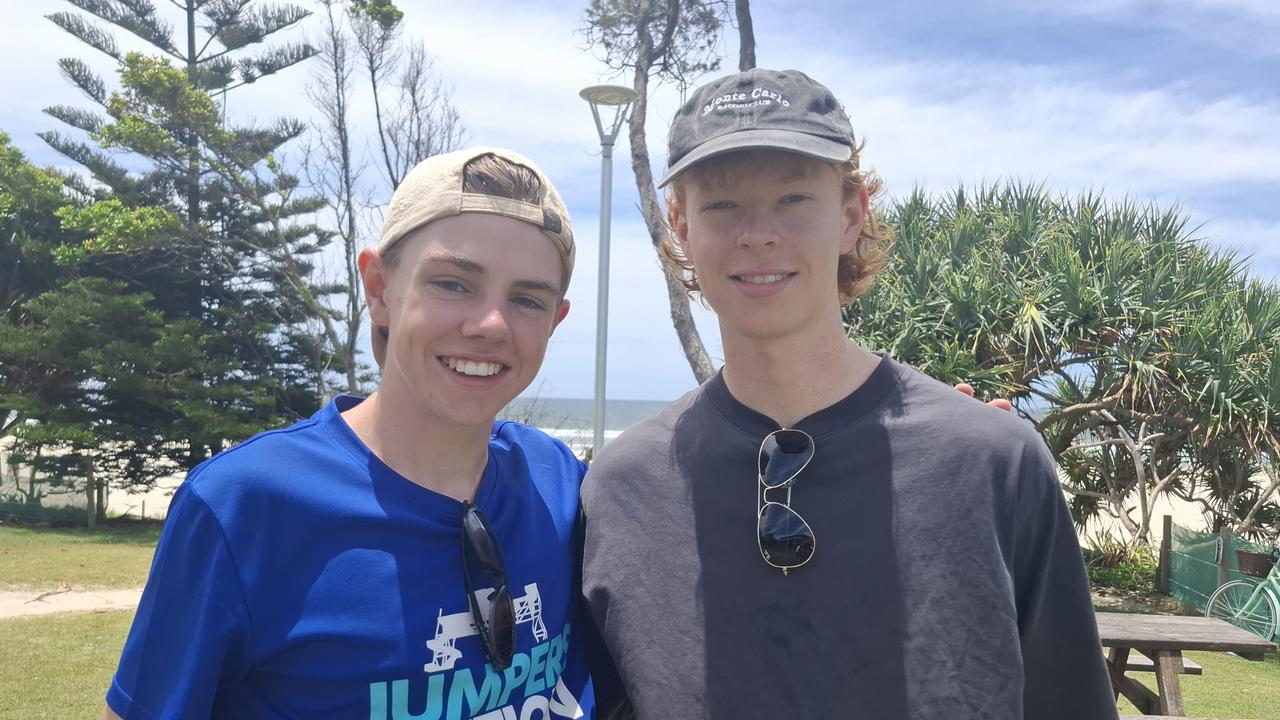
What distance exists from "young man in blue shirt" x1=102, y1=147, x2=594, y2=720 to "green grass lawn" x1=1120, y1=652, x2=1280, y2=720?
5.99 metres

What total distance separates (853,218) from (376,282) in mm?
899

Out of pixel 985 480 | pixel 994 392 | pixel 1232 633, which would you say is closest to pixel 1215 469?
pixel 994 392

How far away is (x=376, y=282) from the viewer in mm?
1770

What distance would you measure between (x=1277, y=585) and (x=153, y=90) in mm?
19132

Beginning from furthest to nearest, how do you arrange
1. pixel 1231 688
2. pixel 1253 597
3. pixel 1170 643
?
pixel 1253 597, pixel 1231 688, pixel 1170 643

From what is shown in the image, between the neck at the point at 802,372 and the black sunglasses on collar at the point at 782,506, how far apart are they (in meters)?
0.07

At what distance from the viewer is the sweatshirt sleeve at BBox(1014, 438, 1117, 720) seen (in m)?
1.59

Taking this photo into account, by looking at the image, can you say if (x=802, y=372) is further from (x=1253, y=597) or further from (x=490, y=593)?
(x=1253, y=597)

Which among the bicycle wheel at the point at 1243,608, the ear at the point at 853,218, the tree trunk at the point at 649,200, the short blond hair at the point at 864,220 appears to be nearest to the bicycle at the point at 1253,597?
the bicycle wheel at the point at 1243,608

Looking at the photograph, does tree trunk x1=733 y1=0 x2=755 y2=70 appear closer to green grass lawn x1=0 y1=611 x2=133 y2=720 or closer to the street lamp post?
the street lamp post

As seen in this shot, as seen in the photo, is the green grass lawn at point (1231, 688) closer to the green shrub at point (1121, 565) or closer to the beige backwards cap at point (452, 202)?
the green shrub at point (1121, 565)

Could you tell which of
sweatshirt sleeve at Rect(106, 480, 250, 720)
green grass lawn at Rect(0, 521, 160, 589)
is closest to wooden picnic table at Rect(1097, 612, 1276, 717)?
sweatshirt sleeve at Rect(106, 480, 250, 720)

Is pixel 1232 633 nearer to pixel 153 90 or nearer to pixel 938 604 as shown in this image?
pixel 938 604

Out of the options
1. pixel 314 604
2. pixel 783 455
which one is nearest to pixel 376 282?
pixel 314 604
